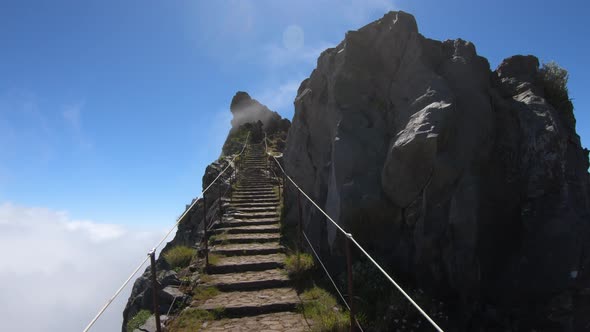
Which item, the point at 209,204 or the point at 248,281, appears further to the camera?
the point at 209,204

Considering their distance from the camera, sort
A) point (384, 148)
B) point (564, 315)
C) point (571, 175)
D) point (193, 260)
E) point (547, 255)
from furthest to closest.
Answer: point (193, 260) → point (384, 148) → point (571, 175) → point (547, 255) → point (564, 315)

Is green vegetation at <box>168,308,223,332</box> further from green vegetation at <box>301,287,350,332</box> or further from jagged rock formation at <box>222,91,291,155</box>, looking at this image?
jagged rock formation at <box>222,91,291,155</box>

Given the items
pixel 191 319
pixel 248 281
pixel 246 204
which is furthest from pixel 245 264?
pixel 246 204

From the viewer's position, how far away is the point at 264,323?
648 cm

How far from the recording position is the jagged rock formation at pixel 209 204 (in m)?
8.70

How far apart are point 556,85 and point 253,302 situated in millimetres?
9278

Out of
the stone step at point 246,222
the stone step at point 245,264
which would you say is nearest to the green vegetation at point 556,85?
the stone step at point 245,264

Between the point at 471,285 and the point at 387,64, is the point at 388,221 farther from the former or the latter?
the point at 387,64

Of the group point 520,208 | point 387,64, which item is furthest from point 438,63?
point 520,208

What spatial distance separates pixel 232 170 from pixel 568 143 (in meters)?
16.4

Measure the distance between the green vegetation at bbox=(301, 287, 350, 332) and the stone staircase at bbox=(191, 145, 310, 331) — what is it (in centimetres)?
18

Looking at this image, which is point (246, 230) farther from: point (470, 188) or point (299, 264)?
point (470, 188)

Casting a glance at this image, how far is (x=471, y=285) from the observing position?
6949 mm

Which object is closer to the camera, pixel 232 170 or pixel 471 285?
pixel 471 285
